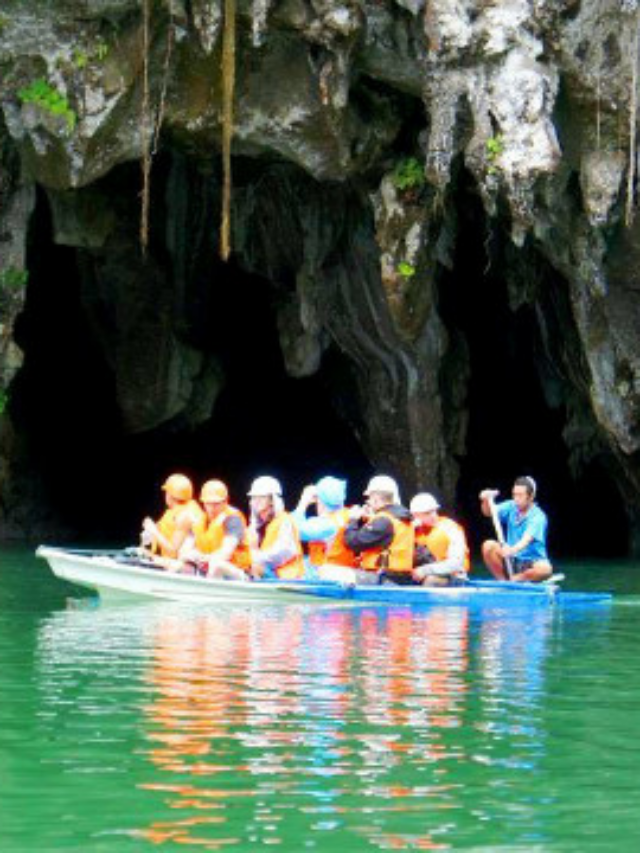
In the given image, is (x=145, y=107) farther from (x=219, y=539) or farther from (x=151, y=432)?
(x=151, y=432)

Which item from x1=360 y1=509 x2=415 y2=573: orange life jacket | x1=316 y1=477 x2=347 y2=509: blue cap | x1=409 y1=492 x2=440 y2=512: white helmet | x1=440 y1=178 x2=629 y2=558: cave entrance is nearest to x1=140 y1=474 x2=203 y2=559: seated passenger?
x1=316 y1=477 x2=347 y2=509: blue cap

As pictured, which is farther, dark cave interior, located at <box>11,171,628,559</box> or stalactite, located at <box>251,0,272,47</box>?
dark cave interior, located at <box>11,171,628,559</box>

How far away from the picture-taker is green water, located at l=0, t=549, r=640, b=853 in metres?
7.05

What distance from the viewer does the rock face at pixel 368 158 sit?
18.4 meters

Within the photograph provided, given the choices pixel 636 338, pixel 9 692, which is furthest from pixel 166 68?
pixel 9 692

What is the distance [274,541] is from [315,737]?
25.8 ft

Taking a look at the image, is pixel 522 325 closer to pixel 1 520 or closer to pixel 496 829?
pixel 1 520

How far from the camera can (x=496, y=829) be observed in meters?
7.06

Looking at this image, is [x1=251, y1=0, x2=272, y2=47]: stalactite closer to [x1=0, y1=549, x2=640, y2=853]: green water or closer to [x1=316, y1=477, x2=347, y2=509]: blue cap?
[x1=316, y1=477, x2=347, y2=509]: blue cap

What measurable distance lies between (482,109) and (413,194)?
1874 mm

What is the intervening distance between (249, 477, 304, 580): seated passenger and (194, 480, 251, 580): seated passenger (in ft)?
0.44

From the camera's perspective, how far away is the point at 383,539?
1677cm

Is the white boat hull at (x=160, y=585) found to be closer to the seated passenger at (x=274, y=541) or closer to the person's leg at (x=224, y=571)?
the person's leg at (x=224, y=571)

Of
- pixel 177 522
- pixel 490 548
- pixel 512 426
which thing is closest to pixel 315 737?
pixel 177 522
